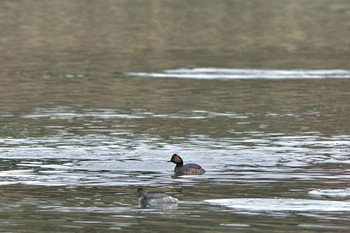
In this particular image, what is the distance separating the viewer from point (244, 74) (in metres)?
37.9

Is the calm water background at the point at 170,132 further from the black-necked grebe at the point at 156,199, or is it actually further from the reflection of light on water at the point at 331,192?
the black-necked grebe at the point at 156,199

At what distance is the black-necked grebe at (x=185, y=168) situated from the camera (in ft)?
69.2

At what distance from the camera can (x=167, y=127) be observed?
27109mm

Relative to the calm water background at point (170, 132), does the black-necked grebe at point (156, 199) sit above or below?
above

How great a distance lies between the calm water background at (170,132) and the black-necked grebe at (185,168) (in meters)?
0.17

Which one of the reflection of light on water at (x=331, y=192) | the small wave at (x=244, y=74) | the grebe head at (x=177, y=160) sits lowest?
the small wave at (x=244, y=74)

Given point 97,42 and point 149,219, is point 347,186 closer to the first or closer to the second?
point 149,219

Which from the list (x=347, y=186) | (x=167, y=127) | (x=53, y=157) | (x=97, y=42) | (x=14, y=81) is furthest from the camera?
(x=97, y=42)

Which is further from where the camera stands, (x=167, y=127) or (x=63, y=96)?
(x=63, y=96)

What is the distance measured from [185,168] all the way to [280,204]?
119 inches

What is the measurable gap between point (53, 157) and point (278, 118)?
7.00 meters

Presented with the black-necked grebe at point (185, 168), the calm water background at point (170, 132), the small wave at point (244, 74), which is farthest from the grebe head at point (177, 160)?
the small wave at point (244, 74)

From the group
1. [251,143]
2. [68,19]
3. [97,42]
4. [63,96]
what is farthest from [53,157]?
[68,19]

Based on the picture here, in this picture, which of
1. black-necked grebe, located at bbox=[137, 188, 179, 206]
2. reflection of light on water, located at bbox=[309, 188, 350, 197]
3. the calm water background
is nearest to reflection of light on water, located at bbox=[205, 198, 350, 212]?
the calm water background
